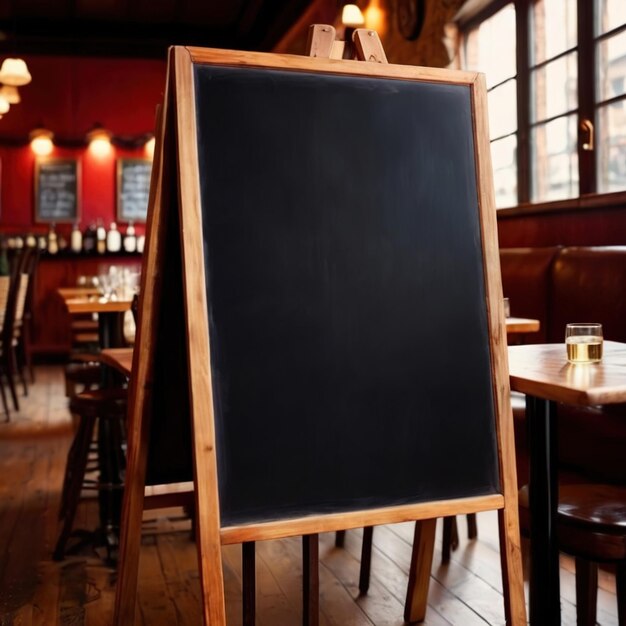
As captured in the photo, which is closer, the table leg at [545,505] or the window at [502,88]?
the table leg at [545,505]

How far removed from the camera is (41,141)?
30.1 feet

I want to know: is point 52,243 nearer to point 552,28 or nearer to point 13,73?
point 13,73

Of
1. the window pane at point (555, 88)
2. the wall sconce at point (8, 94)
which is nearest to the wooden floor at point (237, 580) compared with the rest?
the window pane at point (555, 88)

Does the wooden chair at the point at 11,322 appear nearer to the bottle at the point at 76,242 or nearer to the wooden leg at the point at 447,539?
the bottle at the point at 76,242

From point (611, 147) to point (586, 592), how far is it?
248 cm

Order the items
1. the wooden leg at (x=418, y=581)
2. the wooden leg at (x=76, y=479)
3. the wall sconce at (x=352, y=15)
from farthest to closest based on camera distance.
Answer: the wall sconce at (x=352, y=15)
the wooden leg at (x=76, y=479)
the wooden leg at (x=418, y=581)

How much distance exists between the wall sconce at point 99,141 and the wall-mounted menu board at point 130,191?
0.21 m

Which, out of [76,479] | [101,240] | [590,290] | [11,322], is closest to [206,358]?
[76,479]

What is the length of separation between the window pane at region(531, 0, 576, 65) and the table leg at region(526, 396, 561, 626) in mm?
3039

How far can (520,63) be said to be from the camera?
4520 millimetres

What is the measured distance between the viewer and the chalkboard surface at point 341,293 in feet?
4.54

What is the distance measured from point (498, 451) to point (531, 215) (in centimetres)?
302

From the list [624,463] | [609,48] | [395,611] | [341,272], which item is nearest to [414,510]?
[341,272]

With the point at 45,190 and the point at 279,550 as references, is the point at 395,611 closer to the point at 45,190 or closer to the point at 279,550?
the point at 279,550
